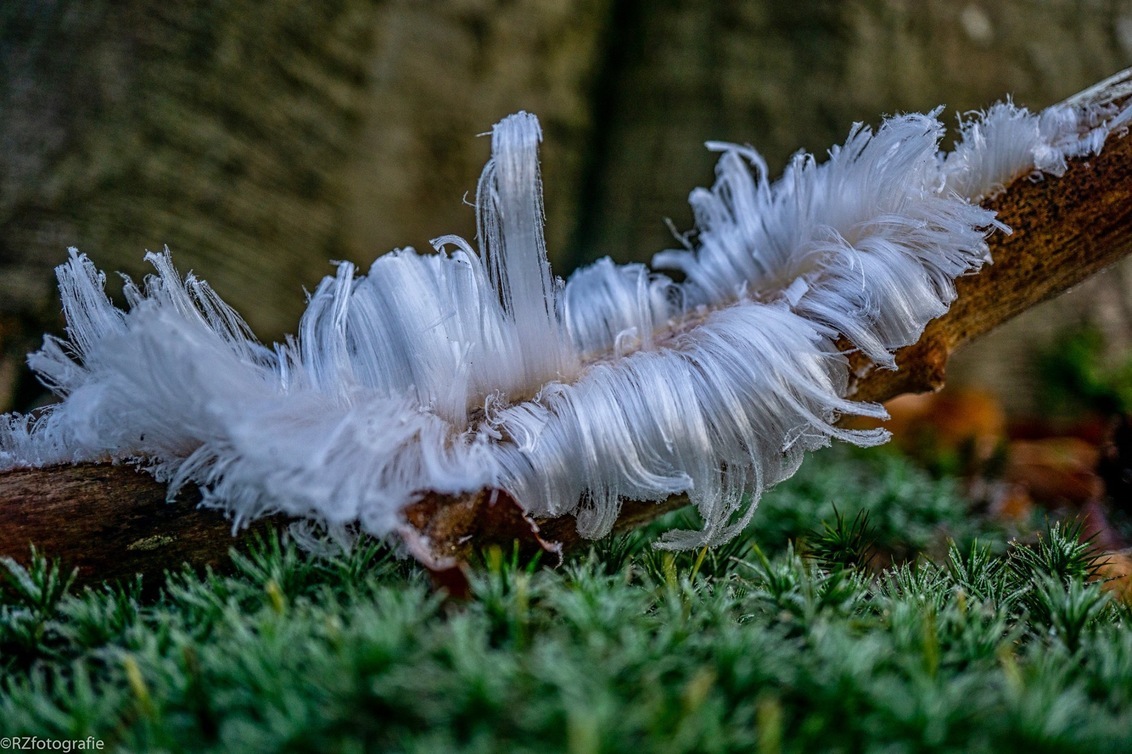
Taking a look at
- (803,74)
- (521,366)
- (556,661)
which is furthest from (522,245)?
(803,74)

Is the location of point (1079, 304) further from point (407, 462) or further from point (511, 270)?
point (407, 462)

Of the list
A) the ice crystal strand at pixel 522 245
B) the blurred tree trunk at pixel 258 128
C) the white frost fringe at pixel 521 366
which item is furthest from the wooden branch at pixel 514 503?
the blurred tree trunk at pixel 258 128

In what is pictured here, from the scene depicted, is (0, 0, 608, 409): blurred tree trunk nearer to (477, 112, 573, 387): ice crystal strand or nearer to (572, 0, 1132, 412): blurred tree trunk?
(572, 0, 1132, 412): blurred tree trunk

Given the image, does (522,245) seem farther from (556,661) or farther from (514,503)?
(556,661)

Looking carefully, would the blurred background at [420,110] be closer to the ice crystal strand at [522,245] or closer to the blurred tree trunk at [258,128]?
the blurred tree trunk at [258,128]

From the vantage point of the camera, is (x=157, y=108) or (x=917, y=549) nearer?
(x=917, y=549)

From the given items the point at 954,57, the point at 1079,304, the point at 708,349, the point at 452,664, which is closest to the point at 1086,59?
the point at 954,57

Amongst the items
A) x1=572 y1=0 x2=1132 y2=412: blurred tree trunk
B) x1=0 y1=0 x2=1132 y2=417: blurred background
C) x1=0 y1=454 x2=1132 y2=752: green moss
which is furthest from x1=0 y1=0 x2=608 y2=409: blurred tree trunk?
x1=0 y1=454 x2=1132 y2=752: green moss
